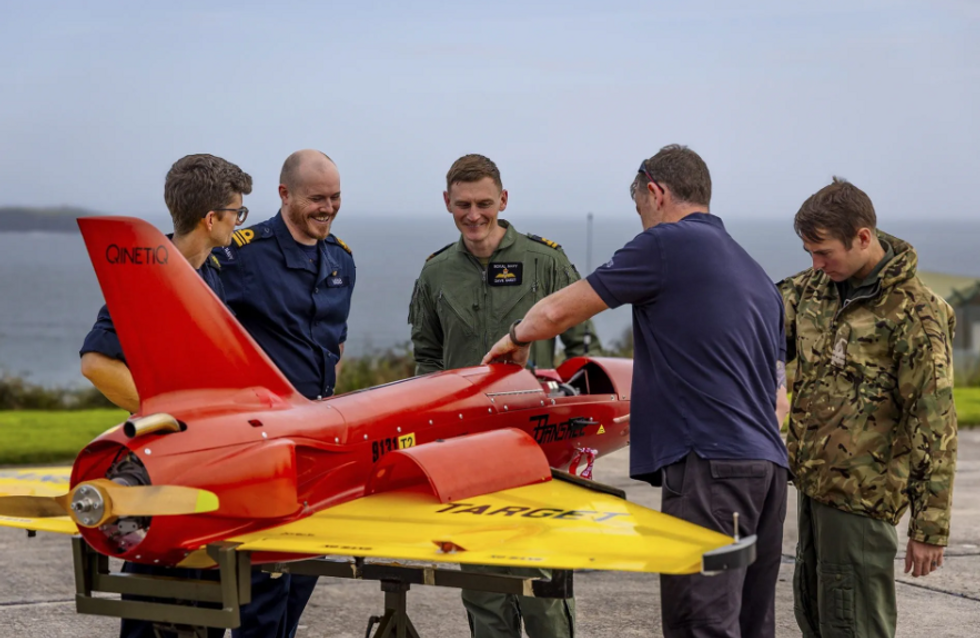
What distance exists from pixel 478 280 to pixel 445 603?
7.48 ft

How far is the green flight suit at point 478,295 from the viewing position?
5.65 m

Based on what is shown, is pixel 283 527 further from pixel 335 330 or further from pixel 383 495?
pixel 335 330

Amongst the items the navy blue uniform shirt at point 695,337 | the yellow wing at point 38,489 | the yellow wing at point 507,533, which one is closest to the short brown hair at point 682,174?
the navy blue uniform shirt at point 695,337

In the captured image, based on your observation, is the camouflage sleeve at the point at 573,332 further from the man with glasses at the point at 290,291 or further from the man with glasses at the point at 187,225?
the man with glasses at the point at 187,225

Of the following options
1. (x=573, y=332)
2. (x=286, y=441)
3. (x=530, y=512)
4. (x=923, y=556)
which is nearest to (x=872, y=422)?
(x=923, y=556)

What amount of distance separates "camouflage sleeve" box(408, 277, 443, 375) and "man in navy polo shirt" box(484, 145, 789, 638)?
169 centimetres

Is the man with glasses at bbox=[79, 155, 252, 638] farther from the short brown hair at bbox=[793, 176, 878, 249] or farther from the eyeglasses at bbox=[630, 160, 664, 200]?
the short brown hair at bbox=[793, 176, 878, 249]

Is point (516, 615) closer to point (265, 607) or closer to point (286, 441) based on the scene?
point (265, 607)

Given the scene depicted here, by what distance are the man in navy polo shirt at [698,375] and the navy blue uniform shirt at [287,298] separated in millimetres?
1489

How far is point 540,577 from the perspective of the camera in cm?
366

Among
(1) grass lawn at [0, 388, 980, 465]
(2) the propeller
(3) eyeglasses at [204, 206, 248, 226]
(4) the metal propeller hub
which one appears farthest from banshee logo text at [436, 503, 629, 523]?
(1) grass lawn at [0, 388, 980, 465]

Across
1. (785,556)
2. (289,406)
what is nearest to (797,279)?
(289,406)

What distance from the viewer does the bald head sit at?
202 inches

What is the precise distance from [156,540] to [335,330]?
6.61ft
